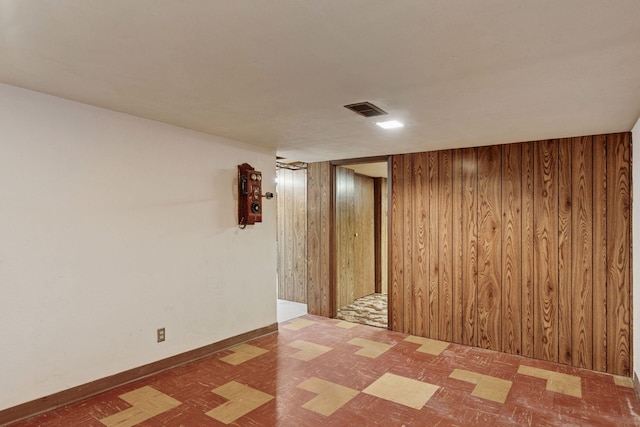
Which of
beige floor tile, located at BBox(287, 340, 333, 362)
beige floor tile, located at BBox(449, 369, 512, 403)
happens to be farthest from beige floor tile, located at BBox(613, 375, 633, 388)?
beige floor tile, located at BBox(287, 340, 333, 362)

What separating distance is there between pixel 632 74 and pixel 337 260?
163 inches

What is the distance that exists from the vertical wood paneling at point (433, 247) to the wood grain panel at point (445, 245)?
4cm

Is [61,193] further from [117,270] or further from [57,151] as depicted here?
[117,270]

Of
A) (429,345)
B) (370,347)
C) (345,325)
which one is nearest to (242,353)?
(370,347)

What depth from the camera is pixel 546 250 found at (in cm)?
384

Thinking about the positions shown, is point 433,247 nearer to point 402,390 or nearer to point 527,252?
point 527,252

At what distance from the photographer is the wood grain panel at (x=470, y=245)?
4234 millimetres

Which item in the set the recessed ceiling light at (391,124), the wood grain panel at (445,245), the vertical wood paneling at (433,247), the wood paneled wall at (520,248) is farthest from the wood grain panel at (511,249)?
the recessed ceiling light at (391,124)

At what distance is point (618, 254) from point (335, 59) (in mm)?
3314

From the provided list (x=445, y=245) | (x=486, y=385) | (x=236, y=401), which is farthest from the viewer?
(x=445, y=245)

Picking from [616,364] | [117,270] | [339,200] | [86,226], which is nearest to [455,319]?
[616,364]

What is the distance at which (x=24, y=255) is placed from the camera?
8.42 feet

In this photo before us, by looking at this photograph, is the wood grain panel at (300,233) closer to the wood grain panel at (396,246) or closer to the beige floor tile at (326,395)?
the wood grain panel at (396,246)

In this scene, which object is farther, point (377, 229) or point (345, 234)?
point (377, 229)
